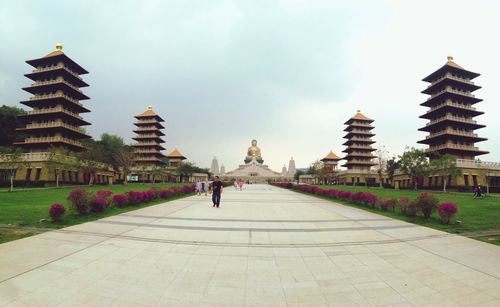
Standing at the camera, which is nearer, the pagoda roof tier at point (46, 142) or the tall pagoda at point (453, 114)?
the pagoda roof tier at point (46, 142)

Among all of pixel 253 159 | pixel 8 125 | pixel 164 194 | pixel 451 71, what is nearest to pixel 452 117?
pixel 451 71

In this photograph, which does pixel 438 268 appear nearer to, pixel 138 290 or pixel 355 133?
pixel 138 290

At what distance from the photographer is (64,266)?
571 cm

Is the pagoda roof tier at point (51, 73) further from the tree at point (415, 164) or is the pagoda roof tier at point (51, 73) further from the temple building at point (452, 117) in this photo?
the temple building at point (452, 117)

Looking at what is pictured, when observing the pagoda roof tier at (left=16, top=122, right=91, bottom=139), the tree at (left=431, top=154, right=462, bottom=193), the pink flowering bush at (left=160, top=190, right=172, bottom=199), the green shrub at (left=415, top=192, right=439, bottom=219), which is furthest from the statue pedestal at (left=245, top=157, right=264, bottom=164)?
the green shrub at (left=415, top=192, right=439, bottom=219)

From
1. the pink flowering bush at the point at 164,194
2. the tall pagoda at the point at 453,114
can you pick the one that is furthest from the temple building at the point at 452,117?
the pink flowering bush at the point at 164,194

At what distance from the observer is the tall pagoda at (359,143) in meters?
79.6

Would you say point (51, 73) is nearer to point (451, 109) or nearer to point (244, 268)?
point (244, 268)

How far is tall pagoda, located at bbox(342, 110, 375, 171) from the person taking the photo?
79.6 metres

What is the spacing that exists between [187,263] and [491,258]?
22.8 feet

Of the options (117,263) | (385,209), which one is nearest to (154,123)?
(385,209)

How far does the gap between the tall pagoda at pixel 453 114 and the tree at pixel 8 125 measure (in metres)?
80.0

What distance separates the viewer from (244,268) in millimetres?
5941

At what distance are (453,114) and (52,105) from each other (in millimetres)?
73009
